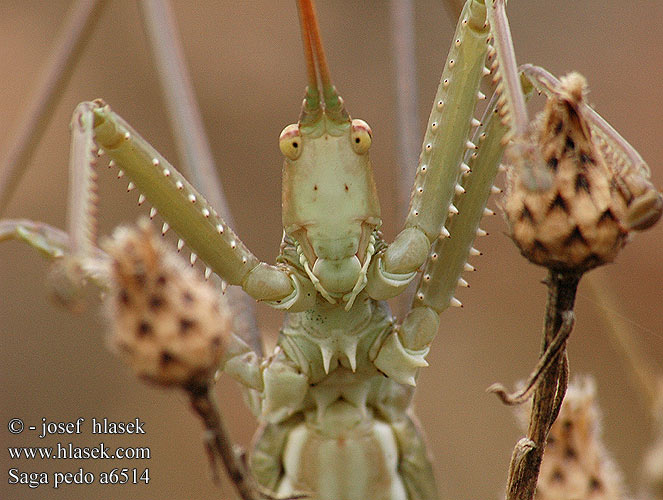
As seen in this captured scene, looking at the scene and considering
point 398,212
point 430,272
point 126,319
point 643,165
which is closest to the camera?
point 126,319

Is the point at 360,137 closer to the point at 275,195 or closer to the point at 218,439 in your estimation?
the point at 218,439

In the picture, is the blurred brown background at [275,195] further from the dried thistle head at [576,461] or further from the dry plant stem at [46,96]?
the dried thistle head at [576,461]

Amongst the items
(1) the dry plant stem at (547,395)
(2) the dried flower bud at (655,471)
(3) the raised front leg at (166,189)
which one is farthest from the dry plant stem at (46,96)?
(2) the dried flower bud at (655,471)

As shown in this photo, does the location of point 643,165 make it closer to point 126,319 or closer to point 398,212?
point 126,319

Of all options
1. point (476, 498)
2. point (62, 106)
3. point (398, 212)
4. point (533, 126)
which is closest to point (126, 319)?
point (533, 126)

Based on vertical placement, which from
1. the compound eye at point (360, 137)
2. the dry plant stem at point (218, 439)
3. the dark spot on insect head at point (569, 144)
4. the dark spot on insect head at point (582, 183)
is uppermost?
the compound eye at point (360, 137)

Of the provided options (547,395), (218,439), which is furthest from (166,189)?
(547,395)

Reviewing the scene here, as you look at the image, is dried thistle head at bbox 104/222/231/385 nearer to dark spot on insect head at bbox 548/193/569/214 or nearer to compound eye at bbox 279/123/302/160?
dark spot on insect head at bbox 548/193/569/214
